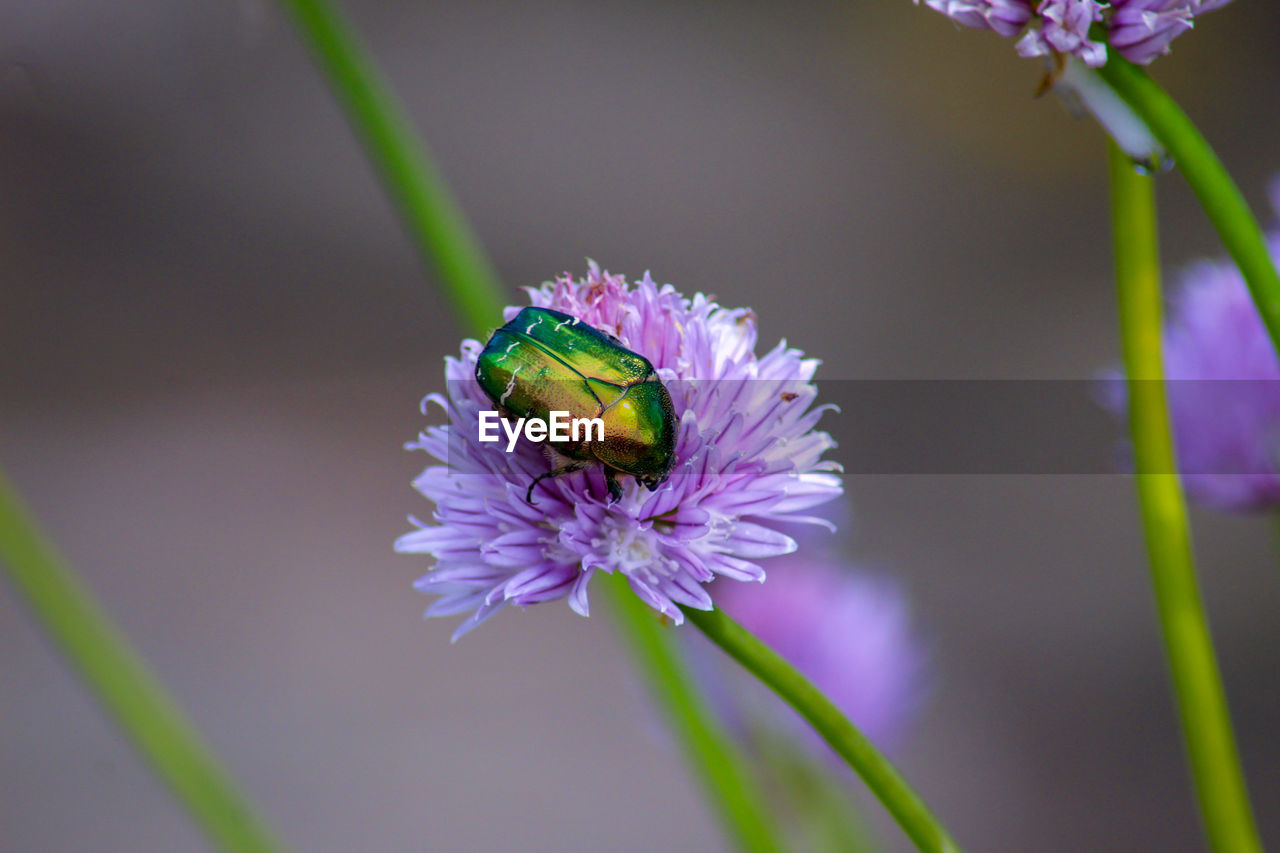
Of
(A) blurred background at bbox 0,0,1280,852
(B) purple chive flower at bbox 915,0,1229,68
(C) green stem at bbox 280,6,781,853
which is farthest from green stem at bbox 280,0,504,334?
(A) blurred background at bbox 0,0,1280,852

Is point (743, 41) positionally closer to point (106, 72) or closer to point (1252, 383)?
point (106, 72)

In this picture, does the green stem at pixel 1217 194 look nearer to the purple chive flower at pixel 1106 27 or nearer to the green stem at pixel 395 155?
the purple chive flower at pixel 1106 27

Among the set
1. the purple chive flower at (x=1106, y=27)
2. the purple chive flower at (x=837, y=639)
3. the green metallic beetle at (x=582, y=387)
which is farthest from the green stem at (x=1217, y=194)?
the purple chive flower at (x=837, y=639)

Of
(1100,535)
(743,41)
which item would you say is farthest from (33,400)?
(1100,535)

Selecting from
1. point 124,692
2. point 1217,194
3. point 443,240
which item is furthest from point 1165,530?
point 124,692

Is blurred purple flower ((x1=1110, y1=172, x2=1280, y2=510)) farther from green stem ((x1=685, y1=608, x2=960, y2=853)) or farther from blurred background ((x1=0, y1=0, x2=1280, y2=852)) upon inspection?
blurred background ((x1=0, y1=0, x2=1280, y2=852))

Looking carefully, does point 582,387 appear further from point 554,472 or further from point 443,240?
point 443,240
